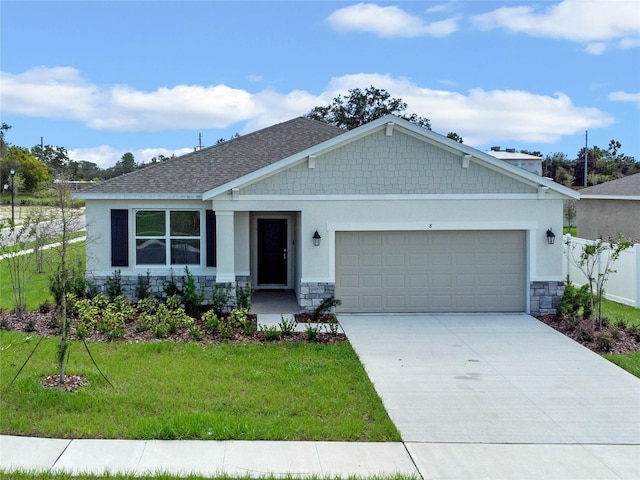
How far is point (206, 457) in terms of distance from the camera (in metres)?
6.11

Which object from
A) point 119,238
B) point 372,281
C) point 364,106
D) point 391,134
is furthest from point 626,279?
point 364,106

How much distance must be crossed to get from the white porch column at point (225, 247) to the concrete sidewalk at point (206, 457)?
7.52 m

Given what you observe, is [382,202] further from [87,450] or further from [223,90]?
[223,90]

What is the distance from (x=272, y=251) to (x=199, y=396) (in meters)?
9.29

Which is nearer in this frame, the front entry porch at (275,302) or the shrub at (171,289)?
the front entry porch at (275,302)

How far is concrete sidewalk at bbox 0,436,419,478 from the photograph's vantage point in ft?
19.1

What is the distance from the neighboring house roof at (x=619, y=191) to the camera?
69.5ft

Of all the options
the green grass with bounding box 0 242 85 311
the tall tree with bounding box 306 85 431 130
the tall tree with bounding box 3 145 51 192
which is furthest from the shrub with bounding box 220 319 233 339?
the tall tree with bounding box 3 145 51 192

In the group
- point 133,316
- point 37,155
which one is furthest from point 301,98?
point 37,155

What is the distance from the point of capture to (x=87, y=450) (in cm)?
623

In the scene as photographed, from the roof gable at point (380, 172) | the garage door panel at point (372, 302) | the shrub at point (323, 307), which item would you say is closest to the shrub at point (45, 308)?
the roof gable at point (380, 172)

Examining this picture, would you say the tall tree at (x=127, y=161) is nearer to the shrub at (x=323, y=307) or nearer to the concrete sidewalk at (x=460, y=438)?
the shrub at (x=323, y=307)

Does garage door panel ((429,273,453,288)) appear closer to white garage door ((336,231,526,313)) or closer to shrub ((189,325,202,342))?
white garage door ((336,231,526,313))

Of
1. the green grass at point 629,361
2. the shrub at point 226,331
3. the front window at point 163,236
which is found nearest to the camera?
the green grass at point 629,361
